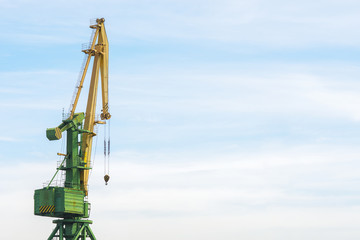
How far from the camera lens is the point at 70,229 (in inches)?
3487

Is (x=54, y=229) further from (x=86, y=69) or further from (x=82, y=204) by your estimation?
(x=86, y=69)

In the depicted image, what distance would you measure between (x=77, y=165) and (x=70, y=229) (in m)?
6.96

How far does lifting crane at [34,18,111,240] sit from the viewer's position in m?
87.1

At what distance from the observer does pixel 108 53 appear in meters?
95.4

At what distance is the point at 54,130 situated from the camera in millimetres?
87625

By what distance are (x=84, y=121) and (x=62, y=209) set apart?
11.0 m

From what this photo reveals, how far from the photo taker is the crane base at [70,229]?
88312 mm

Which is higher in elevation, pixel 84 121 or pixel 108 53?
pixel 108 53

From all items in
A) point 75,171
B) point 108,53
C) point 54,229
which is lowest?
point 54,229

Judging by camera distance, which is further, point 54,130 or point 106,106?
point 106,106

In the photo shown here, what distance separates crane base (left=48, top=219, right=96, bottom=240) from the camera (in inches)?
3477

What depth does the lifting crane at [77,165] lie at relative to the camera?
87062 millimetres

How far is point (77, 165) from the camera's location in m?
89.7

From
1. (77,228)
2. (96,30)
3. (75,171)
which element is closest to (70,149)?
(75,171)
